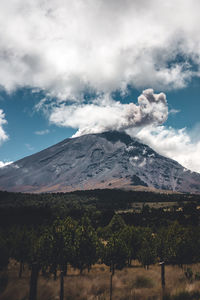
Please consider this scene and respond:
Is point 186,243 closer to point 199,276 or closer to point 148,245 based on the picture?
point 148,245

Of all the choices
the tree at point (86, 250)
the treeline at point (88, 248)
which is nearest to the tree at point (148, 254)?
the treeline at point (88, 248)

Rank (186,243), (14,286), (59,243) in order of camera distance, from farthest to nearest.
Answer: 1. (186,243)
2. (59,243)
3. (14,286)

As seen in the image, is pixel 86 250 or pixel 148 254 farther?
pixel 148 254

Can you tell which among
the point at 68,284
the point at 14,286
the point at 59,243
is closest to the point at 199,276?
the point at 68,284

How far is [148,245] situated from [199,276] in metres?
25.0

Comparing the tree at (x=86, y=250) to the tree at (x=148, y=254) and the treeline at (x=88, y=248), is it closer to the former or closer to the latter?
the treeline at (x=88, y=248)

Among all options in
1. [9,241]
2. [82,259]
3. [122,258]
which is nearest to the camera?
[122,258]

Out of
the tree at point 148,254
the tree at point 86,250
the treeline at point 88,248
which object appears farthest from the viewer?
the tree at point 148,254

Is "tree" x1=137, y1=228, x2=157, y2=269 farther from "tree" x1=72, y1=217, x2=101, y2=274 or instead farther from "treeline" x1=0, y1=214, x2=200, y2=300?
"tree" x1=72, y1=217, x2=101, y2=274

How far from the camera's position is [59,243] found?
20.2m

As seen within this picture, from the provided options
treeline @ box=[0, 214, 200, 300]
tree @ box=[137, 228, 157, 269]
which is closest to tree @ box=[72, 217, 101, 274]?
treeline @ box=[0, 214, 200, 300]

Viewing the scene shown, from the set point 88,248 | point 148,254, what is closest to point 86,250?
point 88,248

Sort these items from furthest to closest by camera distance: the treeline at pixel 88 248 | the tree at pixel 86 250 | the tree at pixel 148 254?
1. the tree at pixel 148 254
2. the tree at pixel 86 250
3. the treeline at pixel 88 248

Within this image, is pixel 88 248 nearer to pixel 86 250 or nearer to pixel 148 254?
pixel 86 250
